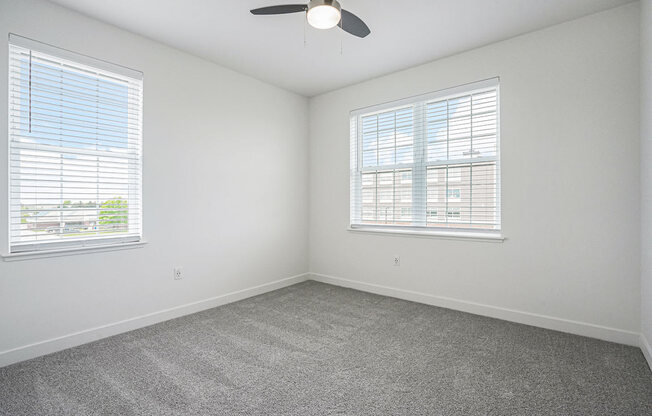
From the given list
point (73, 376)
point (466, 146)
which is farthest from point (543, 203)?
point (73, 376)

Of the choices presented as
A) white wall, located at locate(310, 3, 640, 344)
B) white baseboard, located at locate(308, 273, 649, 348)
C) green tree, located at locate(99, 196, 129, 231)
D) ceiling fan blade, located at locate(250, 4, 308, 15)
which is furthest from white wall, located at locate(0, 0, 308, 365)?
white wall, located at locate(310, 3, 640, 344)

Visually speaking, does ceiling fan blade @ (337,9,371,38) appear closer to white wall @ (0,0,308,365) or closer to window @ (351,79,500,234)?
window @ (351,79,500,234)

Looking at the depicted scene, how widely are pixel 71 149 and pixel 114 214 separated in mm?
614

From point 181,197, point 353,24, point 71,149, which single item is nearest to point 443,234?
point 353,24

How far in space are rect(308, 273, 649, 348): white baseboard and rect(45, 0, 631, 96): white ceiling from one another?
2.62 meters

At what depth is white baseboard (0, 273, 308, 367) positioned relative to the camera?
233 cm

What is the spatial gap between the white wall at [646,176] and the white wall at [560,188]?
0.09 meters

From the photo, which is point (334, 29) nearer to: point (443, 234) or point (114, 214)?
point (443, 234)

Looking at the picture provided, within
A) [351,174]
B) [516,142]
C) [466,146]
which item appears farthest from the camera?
[351,174]

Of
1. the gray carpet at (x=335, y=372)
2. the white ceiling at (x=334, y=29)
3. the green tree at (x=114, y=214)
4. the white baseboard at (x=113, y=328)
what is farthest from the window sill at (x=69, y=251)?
the white ceiling at (x=334, y=29)

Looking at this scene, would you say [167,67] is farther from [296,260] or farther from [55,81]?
[296,260]

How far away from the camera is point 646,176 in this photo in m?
2.35

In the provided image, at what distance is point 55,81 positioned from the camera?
2.51 metres

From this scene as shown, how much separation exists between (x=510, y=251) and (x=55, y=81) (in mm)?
4186
